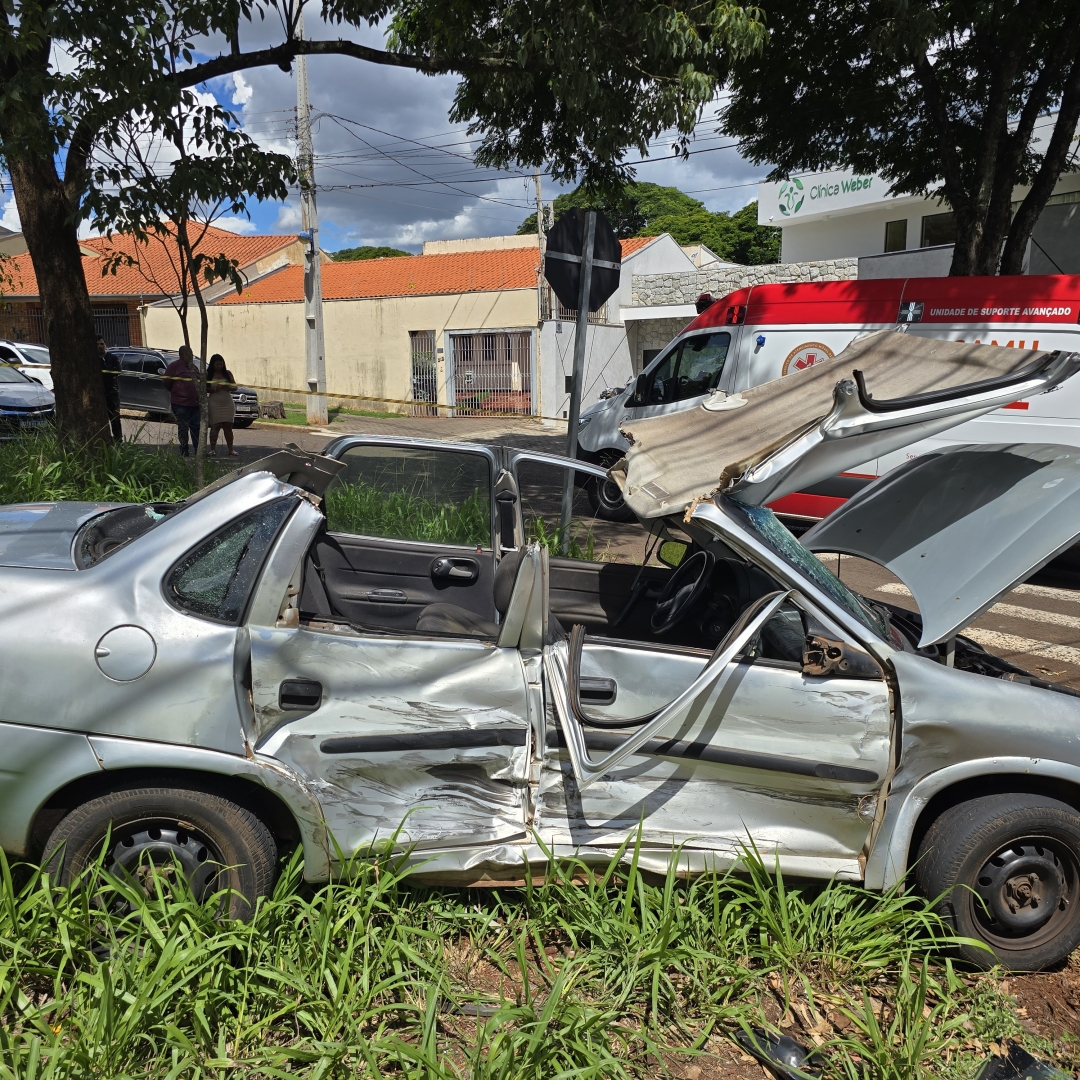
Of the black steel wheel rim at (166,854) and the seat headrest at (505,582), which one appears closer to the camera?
the black steel wheel rim at (166,854)

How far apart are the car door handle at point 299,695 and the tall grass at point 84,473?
5241 mm

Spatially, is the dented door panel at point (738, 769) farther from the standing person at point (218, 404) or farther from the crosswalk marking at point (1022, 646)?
the standing person at point (218, 404)

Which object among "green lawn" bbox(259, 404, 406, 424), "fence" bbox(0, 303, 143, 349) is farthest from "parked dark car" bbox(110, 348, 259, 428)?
"fence" bbox(0, 303, 143, 349)

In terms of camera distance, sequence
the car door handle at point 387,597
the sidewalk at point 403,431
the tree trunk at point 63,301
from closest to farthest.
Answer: the car door handle at point 387,597
the tree trunk at point 63,301
the sidewalk at point 403,431

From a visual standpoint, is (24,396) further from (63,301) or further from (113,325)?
(113,325)

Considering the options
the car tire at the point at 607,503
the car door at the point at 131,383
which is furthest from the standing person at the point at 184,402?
the car door at the point at 131,383

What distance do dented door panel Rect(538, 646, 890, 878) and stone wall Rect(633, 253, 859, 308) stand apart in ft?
54.4

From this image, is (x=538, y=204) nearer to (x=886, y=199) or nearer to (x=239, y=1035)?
(x=886, y=199)

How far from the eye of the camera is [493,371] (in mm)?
25938

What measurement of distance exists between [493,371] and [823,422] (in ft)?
77.2

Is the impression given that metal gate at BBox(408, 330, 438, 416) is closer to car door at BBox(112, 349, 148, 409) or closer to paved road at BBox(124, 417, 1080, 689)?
car door at BBox(112, 349, 148, 409)

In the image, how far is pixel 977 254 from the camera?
975 cm

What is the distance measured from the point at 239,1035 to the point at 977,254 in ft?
32.9

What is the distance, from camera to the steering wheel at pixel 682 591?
143 inches
